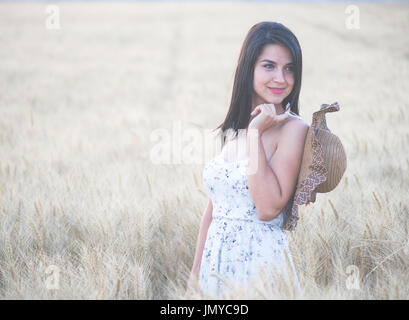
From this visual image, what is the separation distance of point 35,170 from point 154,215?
4.14ft

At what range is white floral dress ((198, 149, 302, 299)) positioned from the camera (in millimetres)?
1687

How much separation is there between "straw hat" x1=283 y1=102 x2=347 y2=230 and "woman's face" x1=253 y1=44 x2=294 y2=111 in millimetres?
183

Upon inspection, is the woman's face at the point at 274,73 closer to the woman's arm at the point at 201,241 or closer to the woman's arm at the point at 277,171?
the woman's arm at the point at 277,171

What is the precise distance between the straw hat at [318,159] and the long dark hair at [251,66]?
22 centimetres

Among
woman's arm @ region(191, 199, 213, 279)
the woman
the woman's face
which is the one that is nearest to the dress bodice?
the woman

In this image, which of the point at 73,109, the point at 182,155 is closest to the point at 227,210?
the point at 182,155

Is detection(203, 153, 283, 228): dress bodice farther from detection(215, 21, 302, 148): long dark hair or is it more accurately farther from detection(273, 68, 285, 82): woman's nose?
detection(273, 68, 285, 82): woman's nose

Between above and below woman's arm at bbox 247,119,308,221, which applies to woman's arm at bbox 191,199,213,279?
below

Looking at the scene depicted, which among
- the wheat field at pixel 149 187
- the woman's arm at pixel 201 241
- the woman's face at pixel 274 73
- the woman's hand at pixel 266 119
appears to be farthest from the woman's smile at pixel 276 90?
the wheat field at pixel 149 187

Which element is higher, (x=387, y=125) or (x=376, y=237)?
(x=387, y=125)

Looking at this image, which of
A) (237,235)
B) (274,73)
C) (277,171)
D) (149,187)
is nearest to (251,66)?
(274,73)

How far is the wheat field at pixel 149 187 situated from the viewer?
1.88 m

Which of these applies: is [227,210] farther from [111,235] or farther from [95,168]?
[95,168]

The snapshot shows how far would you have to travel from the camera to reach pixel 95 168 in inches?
137
